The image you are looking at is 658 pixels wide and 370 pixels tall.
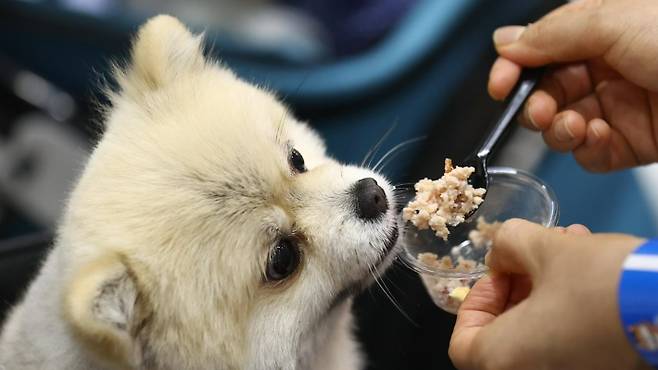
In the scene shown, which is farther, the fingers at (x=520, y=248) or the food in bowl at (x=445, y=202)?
the food in bowl at (x=445, y=202)

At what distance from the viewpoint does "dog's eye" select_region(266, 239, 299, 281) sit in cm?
111

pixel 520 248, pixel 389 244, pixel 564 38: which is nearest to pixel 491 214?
pixel 389 244

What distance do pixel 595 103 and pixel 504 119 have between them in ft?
0.86

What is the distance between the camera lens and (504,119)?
1.35 metres

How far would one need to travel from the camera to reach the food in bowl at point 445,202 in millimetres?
1165

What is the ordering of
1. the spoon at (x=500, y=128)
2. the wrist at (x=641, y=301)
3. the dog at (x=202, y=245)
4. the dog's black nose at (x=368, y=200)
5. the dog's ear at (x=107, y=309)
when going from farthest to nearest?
the spoon at (x=500, y=128)
the dog's black nose at (x=368, y=200)
the dog at (x=202, y=245)
the dog's ear at (x=107, y=309)
the wrist at (x=641, y=301)

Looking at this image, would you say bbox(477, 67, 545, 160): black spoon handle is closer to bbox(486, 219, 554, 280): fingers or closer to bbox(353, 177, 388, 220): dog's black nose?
bbox(353, 177, 388, 220): dog's black nose

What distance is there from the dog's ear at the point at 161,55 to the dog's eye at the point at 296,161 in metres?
0.30

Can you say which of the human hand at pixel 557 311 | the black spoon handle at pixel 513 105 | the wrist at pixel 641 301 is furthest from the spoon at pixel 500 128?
the wrist at pixel 641 301

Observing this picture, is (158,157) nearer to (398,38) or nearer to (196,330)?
(196,330)

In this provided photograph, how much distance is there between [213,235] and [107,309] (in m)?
0.21

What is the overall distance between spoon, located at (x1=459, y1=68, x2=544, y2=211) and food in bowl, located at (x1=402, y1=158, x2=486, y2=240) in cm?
3

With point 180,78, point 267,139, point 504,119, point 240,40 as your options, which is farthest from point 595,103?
point 240,40

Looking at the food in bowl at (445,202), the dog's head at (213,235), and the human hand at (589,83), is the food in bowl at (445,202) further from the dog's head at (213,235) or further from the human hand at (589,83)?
the human hand at (589,83)
